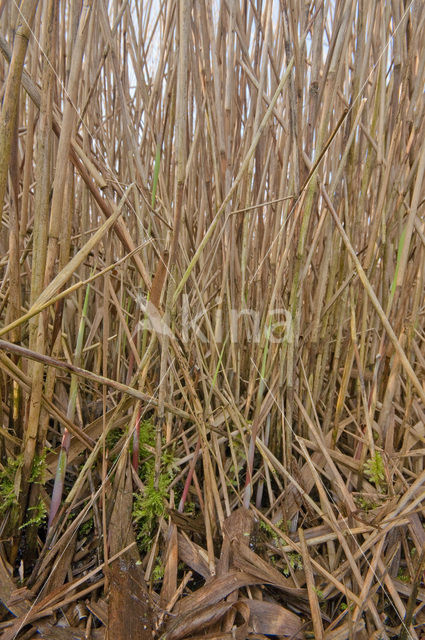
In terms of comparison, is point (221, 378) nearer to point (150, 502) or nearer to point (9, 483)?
A: point (150, 502)

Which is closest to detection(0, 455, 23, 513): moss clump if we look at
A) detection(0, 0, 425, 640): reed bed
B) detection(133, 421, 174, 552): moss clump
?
detection(0, 0, 425, 640): reed bed

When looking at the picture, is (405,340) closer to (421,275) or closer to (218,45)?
(421,275)

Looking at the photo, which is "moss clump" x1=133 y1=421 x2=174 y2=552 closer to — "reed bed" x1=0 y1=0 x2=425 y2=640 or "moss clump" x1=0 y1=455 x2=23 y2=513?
"reed bed" x1=0 y1=0 x2=425 y2=640

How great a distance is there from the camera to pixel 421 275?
0.80 m

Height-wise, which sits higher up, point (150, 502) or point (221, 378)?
point (221, 378)

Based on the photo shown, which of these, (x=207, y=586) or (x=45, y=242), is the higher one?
(x=45, y=242)

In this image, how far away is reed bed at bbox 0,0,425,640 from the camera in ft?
1.89

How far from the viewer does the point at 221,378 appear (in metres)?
0.88

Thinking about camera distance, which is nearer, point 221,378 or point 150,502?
point 150,502

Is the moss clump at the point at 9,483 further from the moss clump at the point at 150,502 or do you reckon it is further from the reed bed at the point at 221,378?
the moss clump at the point at 150,502

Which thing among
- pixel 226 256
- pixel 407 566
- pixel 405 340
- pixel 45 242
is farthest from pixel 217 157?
pixel 407 566

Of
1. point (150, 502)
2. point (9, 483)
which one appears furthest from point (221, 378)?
point (9, 483)

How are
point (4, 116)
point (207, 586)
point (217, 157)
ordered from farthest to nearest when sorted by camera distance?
1. point (217, 157)
2. point (207, 586)
3. point (4, 116)

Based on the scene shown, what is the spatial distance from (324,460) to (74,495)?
1.37 feet
